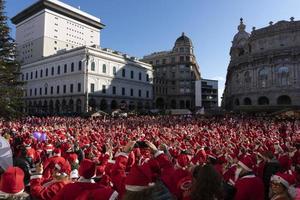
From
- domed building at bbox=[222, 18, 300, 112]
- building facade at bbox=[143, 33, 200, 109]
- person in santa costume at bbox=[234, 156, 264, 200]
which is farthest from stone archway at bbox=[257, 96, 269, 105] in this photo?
person in santa costume at bbox=[234, 156, 264, 200]

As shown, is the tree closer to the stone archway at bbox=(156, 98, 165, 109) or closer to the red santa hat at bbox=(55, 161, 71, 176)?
the red santa hat at bbox=(55, 161, 71, 176)

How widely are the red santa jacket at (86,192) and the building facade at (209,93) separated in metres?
110

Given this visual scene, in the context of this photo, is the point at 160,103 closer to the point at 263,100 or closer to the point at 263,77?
the point at 263,100

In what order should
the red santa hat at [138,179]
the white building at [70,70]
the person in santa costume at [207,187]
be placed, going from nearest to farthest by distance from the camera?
the person in santa costume at [207,187]
the red santa hat at [138,179]
the white building at [70,70]

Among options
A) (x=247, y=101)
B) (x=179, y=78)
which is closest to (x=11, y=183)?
(x=247, y=101)

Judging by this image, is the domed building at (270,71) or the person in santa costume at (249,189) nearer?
the person in santa costume at (249,189)

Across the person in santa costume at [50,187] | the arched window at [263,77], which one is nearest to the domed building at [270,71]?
the arched window at [263,77]

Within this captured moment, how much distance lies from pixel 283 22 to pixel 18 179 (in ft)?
223

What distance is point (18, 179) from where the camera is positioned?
513 centimetres

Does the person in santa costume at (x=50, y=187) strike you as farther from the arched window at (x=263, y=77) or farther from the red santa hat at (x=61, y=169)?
the arched window at (x=263, y=77)

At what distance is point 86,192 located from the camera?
12.3ft

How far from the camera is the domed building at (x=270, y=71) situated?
5716 centimetres

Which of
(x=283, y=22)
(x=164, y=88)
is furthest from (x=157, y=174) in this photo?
(x=164, y=88)

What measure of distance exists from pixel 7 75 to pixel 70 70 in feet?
137
